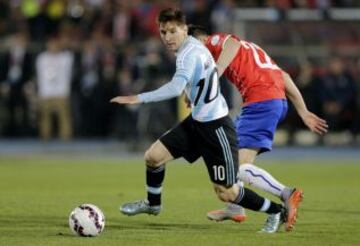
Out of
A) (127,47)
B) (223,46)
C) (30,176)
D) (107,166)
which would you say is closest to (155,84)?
(127,47)

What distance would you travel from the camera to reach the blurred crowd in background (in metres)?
24.2

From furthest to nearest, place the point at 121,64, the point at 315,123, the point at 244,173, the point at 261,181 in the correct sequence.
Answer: the point at 121,64 → the point at 315,123 → the point at 244,173 → the point at 261,181

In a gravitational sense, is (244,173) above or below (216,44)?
below

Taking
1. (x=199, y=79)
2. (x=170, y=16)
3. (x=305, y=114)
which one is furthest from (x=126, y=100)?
(x=305, y=114)

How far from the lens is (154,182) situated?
1082 centimetres

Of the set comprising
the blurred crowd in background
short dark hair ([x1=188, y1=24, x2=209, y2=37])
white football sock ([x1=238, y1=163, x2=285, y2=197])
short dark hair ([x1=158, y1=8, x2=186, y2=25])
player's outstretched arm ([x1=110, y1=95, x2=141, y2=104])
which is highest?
short dark hair ([x1=158, y1=8, x2=186, y2=25])

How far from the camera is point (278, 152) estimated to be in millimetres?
23719

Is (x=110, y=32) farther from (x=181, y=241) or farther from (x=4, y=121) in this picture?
(x=181, y=241)

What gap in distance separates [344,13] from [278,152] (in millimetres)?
3710

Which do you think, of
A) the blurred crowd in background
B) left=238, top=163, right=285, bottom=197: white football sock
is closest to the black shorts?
left=238, top=163, right=285, bottom=197: white football sock

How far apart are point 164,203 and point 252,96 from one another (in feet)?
8.65

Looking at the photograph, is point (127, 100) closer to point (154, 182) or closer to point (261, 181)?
point (154, 182)

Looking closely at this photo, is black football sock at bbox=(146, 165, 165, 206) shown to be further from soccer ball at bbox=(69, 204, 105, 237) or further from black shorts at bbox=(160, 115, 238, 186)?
soccer ball at bbox=(69, 204, 105, 237)

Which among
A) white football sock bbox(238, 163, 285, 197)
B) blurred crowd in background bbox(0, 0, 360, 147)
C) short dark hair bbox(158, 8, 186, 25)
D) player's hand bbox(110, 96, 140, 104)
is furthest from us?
blurred crowd in background bbox(0, 0, 360, 147)
